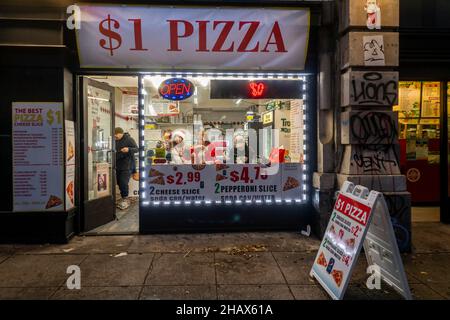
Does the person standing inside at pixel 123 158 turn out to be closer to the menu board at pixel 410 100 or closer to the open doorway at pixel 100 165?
the open doorway at pixel 100 165

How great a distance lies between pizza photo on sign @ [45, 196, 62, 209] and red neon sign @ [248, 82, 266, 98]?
4.07 m

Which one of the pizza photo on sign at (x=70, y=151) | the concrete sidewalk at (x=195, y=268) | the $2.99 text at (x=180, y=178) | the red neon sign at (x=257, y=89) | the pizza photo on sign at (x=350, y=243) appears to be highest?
the red neon sign at (x=257, y=89)

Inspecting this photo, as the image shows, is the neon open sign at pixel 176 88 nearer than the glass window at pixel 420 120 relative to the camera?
Yes

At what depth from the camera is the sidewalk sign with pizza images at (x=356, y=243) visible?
11.9 feet

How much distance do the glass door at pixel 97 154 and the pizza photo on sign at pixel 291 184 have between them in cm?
384

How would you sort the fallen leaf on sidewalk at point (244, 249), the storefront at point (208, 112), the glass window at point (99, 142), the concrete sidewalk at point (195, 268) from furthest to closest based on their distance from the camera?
1. the glass window at point (99, 142)
2. the storefront at point (208, 112)
3. the fallen leaf on sidewalk at point (244, 249)
4. the concrete sidewalk at point (195, 268)

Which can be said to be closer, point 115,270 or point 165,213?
point 115,270

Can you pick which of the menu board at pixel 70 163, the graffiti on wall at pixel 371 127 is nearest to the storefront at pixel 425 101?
the graffiti on wall at pixel 371 127

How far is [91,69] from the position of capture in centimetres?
622

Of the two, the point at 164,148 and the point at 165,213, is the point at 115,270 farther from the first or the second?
the point at 164,148

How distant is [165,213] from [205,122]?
2079mm

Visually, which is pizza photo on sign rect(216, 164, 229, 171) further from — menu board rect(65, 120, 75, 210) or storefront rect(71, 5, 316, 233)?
menu board rect(65, 120, 75, 210)
